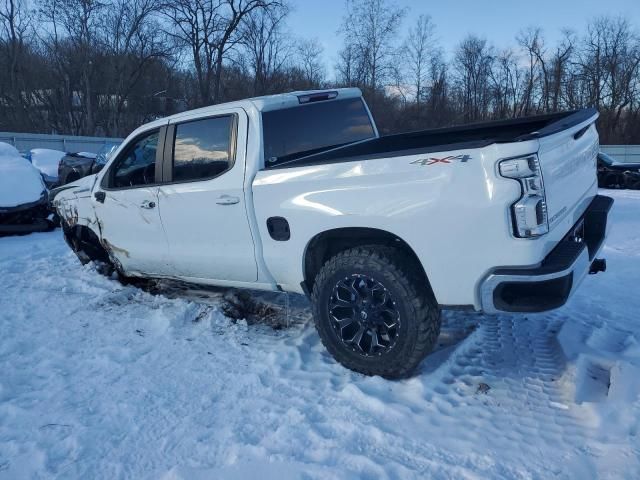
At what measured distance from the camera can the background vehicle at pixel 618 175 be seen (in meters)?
17.1

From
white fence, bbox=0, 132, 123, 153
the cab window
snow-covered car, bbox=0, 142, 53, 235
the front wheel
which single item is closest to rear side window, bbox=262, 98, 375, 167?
the front wheel

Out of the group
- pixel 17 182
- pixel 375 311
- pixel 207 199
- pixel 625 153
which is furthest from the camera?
pixel 625 153

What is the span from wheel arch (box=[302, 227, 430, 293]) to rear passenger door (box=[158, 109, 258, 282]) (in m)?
0.48

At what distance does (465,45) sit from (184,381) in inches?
2035

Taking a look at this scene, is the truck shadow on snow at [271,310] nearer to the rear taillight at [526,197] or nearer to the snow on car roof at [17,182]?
the rear taillight at [526,197]

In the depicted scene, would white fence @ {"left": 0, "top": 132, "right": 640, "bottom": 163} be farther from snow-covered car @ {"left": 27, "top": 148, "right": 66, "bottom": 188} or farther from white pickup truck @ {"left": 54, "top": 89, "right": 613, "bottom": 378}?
white pickup truck @ {"left": 54, "top": 89, "right": 613, "bottom": 378}

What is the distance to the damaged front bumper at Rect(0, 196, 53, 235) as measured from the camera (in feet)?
26.7

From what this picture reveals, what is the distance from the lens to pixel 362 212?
9.90ft

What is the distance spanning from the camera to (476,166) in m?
2.59

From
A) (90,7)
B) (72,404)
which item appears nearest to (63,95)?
(90,7)

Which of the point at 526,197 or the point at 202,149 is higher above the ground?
the point at 202,149

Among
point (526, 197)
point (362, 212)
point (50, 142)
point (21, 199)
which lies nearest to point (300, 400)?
point (362, 212)

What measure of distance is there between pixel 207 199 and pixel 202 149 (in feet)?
1.58

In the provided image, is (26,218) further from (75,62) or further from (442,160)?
(75,62)
